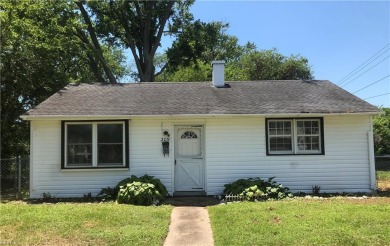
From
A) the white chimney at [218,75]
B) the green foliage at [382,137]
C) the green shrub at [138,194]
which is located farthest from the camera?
the green foliage at [382,137]

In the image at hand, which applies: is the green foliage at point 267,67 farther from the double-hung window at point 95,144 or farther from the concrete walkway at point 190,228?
the concrete walkway at point 190,228

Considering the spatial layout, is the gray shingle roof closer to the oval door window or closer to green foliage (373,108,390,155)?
the oval door window

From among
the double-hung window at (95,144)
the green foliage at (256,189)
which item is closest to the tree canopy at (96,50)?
the double-hung window at (95,144)

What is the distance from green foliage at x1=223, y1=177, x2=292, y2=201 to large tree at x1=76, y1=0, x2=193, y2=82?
19562 millimetres

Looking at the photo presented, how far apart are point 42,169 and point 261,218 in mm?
7515

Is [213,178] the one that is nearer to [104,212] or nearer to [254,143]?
[254,143]

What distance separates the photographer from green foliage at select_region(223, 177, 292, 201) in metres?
11.0

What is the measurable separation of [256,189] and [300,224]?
3516 millimetres

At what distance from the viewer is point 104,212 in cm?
881

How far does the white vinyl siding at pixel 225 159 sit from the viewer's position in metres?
12.1

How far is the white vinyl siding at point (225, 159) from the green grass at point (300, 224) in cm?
255

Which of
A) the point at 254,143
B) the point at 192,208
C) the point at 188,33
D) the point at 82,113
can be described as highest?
the point at 188,33

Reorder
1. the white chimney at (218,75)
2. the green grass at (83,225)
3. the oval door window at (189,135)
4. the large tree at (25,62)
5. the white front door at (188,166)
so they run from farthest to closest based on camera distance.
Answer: the large tree at (25,62)
the white chimney at (218,75)
the oval door window at (189,135)
the white front door at (188,166)
the green grass at (83,225)

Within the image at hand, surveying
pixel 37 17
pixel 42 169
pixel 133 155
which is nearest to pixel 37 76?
pixel 37 17
